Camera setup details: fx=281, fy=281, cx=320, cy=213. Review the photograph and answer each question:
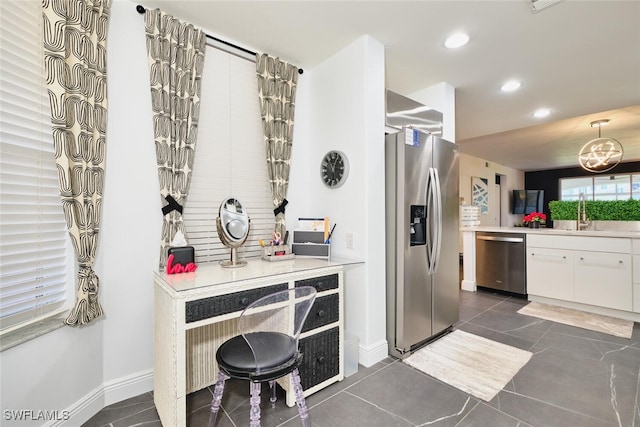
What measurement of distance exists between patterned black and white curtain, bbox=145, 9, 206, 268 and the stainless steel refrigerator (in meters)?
1.63

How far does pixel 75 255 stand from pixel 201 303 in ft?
2.75

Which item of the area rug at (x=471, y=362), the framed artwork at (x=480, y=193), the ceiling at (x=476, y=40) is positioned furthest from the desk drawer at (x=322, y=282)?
the framed artwork at (x=480, y=193)

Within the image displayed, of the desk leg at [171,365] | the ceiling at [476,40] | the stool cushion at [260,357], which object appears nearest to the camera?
the stool cushion at [260,357]

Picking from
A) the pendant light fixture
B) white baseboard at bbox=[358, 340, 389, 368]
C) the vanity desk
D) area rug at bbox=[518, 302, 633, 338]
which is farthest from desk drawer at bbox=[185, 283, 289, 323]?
the pendant light fixture

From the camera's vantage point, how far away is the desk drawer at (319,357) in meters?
1.85

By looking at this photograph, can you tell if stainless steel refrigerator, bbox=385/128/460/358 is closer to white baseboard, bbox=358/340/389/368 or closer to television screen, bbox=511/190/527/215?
white baseboard, bbox=358/340/389/368

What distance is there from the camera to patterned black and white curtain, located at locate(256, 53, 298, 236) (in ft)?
8.12

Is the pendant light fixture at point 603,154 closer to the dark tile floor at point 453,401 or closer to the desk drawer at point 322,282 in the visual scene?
the dark tile floor at point 453,401

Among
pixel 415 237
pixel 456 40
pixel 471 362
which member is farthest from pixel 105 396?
pixel 456 40

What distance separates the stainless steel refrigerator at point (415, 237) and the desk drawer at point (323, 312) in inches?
27.3

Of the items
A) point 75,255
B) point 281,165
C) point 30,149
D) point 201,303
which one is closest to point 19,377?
point 75,255

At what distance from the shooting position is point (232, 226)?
6.54ft

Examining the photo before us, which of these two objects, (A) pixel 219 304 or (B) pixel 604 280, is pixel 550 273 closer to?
(B) pixel 604 280

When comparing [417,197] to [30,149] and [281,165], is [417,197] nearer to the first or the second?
[281,165]
